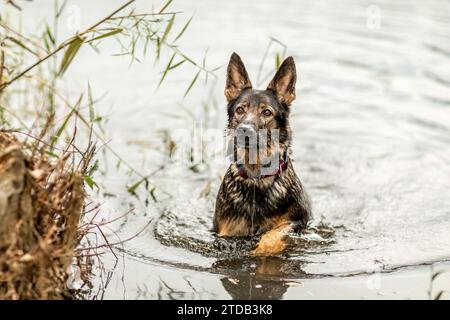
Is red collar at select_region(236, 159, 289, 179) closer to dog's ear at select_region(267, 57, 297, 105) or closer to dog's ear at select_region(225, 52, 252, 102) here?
dog's ear at select_region(267, 57, 297, 105)

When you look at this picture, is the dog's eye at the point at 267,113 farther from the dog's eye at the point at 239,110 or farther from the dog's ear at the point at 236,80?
the dog's ear at the point at 236,80

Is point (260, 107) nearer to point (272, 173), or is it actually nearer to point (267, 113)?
point (267, 113)

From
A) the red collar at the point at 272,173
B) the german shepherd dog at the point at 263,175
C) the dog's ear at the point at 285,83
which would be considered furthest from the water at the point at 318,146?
the dog's ear at the point at 285,83

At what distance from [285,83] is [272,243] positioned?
1.59m

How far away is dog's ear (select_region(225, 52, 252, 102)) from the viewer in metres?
7.00

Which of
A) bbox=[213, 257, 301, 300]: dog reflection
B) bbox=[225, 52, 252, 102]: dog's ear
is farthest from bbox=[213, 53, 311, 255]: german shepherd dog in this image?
bbox=[213, 257, 301, 300]: dog reflection

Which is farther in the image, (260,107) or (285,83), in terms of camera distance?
(285,83)

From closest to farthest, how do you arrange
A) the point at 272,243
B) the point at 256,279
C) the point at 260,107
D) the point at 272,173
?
the point at 256,279 → the point at 272,243 → the point at 260,107 → the point at 272,173

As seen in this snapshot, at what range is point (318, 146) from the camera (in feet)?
33.8

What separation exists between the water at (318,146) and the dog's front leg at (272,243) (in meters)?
0.10

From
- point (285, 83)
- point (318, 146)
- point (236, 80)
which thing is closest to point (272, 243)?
point (285, 83)

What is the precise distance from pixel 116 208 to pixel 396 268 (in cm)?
316

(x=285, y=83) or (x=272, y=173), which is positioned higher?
(x=285, y=83)
